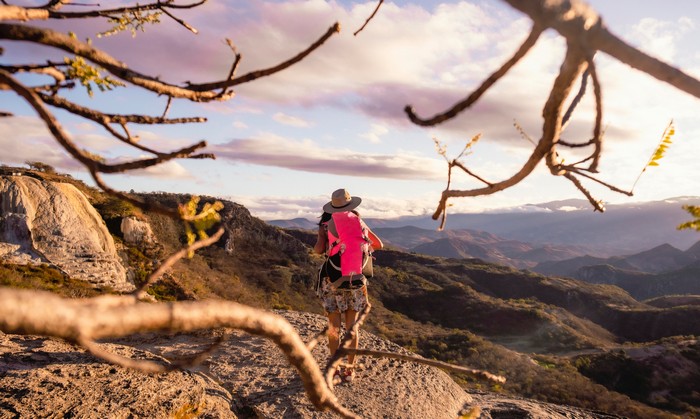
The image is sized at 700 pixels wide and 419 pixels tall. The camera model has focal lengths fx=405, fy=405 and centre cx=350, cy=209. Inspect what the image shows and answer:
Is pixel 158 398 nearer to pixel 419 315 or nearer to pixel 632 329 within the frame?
pixel 419 315

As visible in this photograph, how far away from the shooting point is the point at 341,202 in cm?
530

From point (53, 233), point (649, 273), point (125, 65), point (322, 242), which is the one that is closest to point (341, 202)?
point (322, 242)

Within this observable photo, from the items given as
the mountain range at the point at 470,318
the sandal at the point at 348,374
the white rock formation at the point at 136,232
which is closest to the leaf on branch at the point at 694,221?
the mountain range at the point at 470,318

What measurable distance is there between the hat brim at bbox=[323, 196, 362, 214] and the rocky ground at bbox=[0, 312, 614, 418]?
225 cm

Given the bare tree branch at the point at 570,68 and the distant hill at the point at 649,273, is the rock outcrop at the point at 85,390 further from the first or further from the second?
the distant hill at the point at 649,273

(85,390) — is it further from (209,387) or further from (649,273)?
(649,273)

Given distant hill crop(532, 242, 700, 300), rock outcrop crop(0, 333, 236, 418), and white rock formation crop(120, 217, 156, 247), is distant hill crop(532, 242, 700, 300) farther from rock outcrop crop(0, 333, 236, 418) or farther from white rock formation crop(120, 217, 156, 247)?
rock outcrop crop(0, 333, 236, 418)

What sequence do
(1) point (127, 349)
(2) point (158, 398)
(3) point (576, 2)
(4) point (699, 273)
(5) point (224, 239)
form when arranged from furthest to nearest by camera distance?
1. (4) point (699, 273)
2. (5) point (224, 239)
3. (1) point (127, 349)
4. (2) point (158, 398)
5. (3) point (576, 2)

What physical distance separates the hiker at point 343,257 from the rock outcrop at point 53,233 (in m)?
8.94

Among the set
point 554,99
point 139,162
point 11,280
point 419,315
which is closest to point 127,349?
point 139,162

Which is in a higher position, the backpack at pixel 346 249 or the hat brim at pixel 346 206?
the hat brim at pixel 346 206

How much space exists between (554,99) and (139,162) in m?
1.37

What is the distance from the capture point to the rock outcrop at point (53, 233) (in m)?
11.8

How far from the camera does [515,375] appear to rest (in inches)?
626
